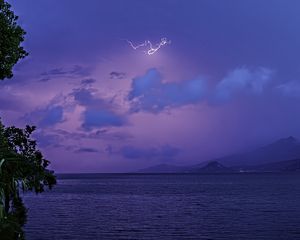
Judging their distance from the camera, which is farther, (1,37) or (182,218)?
(182,218)

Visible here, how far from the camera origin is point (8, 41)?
84.2ft

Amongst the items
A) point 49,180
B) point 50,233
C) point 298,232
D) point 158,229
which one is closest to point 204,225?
point 158,229

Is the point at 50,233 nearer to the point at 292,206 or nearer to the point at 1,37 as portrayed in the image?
the point at 1,37

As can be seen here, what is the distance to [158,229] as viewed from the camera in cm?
7738

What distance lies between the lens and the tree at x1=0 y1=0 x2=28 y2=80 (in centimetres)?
2559

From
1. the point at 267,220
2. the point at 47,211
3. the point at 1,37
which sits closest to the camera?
the point at 1,37

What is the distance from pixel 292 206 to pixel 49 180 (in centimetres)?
9768

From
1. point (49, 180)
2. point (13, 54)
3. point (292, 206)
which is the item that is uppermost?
point (13, 54)

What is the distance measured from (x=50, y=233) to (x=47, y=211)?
3681cm

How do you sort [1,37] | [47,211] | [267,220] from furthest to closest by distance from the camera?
1. [47,211]
2. [267,220]
3. [1,37]

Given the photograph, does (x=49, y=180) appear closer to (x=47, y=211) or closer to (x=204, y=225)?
(x=204, y=225)

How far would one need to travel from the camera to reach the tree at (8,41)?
25.6m

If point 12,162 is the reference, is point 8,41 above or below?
above

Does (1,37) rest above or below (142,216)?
above
